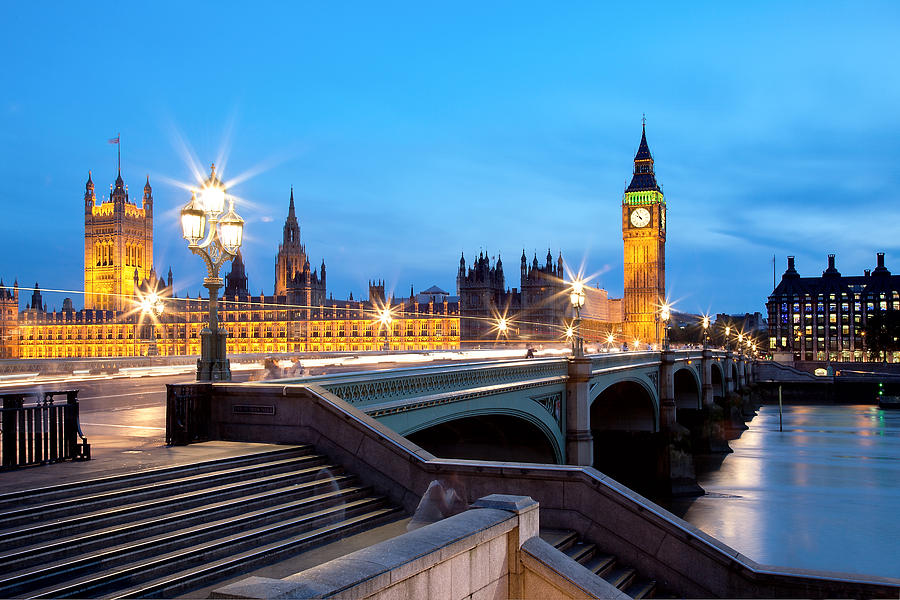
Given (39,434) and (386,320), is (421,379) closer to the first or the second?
(39,434)

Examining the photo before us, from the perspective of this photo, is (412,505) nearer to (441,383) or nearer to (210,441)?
(210,441)

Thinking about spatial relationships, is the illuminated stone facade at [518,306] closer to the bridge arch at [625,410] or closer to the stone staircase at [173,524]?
the bridge arch at [625,410]

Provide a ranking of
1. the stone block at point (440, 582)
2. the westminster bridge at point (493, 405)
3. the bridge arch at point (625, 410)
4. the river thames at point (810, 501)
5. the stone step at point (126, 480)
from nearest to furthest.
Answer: the stone block at point (440, 582), the stone step at point (126, 480), the westminster bridge at point (493, 405), the river thames at point (810, 501), the bridge arch at point (625, 410)

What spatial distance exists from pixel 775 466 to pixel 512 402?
3541cm

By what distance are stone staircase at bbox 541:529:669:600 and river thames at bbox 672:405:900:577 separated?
20.3 meters

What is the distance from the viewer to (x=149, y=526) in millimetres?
9289

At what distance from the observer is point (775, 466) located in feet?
175

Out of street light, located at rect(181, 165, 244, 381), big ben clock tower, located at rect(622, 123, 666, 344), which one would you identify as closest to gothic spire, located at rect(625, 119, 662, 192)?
big ben clock tower, located at rect(622, 123, 666, 344)

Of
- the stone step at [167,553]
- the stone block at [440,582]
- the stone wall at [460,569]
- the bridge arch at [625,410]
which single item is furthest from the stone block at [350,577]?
the bridge arch at [625,410]

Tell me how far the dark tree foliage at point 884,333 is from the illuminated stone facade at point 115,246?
15103 centimetres

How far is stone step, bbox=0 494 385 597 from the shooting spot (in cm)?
762

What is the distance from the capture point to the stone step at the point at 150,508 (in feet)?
27.7

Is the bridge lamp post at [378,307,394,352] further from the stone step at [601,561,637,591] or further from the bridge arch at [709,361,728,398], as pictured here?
the stone step at [601,561,637,591]

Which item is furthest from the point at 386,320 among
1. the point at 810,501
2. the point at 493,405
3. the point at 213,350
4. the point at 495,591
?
the point at 495,591
